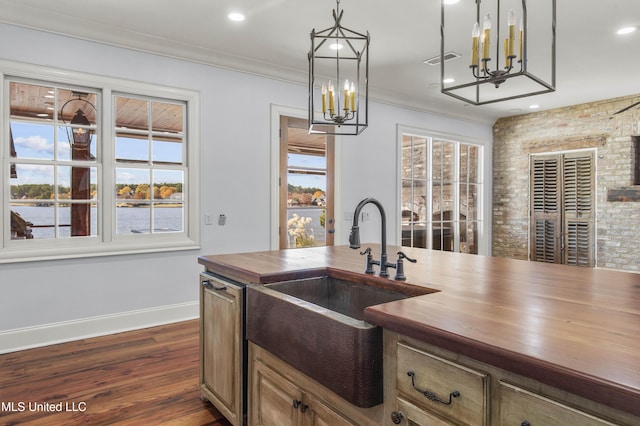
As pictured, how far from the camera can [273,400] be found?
174cm

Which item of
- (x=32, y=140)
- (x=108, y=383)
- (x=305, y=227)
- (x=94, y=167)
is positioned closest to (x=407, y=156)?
(x=305, y=227)

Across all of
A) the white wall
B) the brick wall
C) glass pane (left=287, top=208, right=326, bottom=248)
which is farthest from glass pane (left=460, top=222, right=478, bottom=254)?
glass pane (left=287, top=208, right=326, bottom=248)

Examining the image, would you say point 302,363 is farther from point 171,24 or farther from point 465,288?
point 171,24

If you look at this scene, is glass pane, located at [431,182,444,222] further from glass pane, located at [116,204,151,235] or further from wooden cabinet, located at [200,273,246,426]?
wooden cabinet, located at [200,273,246,426]

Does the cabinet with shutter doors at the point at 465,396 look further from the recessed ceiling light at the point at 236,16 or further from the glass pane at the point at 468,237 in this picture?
the glass pane at the point at 468,237

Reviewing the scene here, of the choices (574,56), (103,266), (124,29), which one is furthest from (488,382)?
(574,56)

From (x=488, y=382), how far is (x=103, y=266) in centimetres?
360

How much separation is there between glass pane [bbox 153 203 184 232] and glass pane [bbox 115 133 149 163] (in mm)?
480

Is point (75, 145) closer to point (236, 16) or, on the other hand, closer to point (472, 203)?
point (236, 16)

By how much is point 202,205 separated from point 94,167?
103 cm

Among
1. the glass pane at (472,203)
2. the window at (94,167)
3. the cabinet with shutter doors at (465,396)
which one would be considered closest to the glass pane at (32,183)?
the window at (94,167)

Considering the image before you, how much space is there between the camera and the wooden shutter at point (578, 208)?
6.12 metres

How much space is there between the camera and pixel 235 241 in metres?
4.41

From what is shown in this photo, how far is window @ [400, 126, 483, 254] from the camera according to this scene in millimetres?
6160
